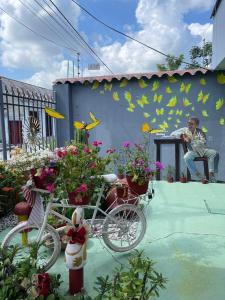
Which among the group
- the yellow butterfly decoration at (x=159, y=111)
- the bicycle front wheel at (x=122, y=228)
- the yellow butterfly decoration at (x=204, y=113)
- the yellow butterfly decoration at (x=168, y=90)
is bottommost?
the bicycle front wheel at (x=122, y=228)

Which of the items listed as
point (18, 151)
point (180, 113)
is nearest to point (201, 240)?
point (18, 151)

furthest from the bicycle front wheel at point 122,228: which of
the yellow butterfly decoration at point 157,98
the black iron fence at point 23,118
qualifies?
the yellow butterfly decoration at point 157,98

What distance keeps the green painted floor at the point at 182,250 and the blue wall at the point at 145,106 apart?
207 cm

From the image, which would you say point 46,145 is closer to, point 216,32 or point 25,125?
point 25,125

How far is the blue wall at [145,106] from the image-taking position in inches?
238

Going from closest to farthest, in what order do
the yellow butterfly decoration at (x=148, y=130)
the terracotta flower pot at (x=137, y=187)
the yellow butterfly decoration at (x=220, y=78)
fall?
the terracotta flower pot at (x=137, y=187) → the yellow butterfly decoration at (x=148, y=130) → the yellow butterfly decoration at (x=220, y=78)

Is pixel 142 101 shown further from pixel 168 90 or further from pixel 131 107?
pixel 168 90

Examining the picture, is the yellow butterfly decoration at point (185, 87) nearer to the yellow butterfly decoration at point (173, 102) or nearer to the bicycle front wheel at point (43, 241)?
the yellow butterfly decoration at point (173, 102)

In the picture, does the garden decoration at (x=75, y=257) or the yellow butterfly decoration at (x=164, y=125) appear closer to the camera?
the garden decoration at (x=75, y=257)

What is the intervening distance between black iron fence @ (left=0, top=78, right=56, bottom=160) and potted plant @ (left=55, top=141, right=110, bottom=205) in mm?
2447

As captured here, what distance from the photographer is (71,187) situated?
2408 millimetres

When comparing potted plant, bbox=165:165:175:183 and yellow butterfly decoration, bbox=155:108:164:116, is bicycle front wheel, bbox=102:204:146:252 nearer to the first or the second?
potted plant, bbox=165:165:175:183

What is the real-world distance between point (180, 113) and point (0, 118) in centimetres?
372

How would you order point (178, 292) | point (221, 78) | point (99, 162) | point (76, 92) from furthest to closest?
point (76, 92) → point (221, 78) → point (99, 162) → point (178, 292)
